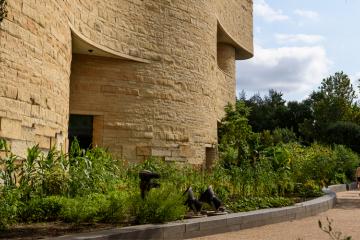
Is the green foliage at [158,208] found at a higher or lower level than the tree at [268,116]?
lower

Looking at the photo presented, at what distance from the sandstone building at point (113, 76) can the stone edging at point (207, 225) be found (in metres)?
3.58

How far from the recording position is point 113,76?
14062mm

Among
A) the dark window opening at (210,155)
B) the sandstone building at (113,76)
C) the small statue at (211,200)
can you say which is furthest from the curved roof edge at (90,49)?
the small statue at (211,200)

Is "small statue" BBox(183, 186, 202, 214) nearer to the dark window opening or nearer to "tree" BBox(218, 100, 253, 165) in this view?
the dark window opening

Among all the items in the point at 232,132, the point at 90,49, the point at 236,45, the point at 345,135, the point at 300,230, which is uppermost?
the point at 236,45

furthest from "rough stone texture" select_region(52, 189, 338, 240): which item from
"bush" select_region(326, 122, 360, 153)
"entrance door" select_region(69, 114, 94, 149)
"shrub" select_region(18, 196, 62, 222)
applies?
"bush" select_region(326, 122, 360, 153)

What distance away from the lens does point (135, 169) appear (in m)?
11.7

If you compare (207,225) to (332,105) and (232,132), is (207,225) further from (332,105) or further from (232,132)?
(332,105)

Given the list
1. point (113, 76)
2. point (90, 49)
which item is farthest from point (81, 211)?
point (113, 76)

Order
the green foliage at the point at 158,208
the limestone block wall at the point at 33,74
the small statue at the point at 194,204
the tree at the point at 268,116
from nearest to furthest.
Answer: the green foliage at the point at 158,208
the small statue at the point at 194,204
the limestone block wall at the point at 33,74
the tree at the point at 268,116

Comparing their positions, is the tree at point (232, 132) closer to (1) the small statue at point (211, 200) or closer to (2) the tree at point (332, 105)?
(1) the small statue at point (211, 200)

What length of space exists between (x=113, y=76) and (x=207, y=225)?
26.5 feet

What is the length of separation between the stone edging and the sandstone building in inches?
141

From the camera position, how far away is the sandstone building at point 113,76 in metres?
8.88
